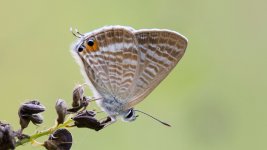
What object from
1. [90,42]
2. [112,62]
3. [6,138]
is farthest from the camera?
[112,62]

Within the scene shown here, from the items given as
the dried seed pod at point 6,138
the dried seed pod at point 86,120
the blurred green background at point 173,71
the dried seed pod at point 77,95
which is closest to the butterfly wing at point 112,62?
the dried seed pod at point 77,95

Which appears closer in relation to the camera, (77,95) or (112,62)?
(77,95)

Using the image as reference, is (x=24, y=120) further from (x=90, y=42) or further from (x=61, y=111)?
(x=90, y=42)

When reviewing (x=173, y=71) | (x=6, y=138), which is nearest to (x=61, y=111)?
(x=6, y=138)

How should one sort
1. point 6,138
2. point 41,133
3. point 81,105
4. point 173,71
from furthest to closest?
point 173,71 < point 81,105 < point 41,133 < point 6,138

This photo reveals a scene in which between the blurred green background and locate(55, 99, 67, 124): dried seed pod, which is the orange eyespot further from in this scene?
the blurred green background

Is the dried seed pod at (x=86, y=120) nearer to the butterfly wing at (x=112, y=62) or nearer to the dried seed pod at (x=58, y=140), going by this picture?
the dried seed pod at (x=58, y=140)

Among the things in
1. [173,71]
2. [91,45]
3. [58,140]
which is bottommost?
[173,71]
